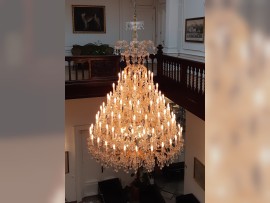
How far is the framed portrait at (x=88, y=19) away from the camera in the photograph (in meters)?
13.0

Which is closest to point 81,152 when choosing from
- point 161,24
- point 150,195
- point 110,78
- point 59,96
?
point 150,195

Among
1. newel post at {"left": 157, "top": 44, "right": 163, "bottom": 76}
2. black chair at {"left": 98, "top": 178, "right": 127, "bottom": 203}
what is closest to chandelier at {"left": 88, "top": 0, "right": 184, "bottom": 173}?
newel post at {"left": 157, "top": 44, "right": 163, "bottom": 76}

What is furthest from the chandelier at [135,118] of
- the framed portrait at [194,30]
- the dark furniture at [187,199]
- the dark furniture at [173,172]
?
the dark furniture at [173,172]

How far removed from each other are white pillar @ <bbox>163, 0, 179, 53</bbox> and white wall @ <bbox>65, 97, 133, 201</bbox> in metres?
3.21

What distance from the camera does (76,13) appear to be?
42.7ft

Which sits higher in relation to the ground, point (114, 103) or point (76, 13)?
point (76, 13)

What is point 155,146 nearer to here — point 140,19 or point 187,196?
point 187,196

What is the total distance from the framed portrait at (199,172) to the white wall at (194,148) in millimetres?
112

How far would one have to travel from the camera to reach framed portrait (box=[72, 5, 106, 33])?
1304 centimetres

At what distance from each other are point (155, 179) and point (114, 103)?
256 inches

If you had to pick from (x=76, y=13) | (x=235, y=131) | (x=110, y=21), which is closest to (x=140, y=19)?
(x=110, y=21)

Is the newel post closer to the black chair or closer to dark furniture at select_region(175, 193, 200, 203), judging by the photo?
dark furniture at select_region(175, 193, 200, 203)

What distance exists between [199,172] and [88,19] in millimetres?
7610

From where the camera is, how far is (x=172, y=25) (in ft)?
37.6
